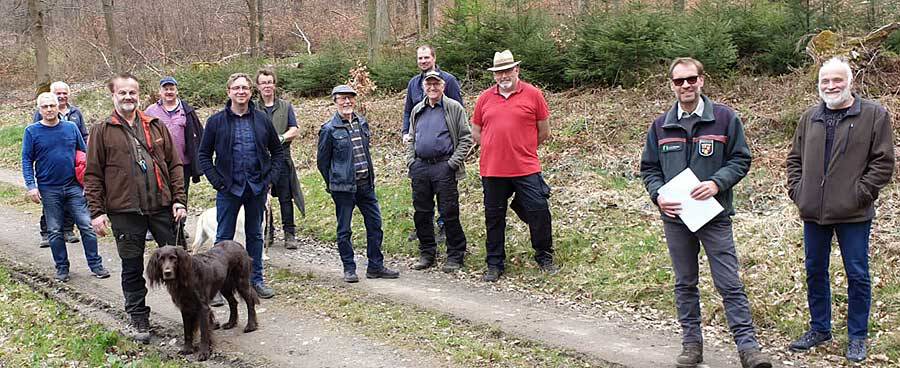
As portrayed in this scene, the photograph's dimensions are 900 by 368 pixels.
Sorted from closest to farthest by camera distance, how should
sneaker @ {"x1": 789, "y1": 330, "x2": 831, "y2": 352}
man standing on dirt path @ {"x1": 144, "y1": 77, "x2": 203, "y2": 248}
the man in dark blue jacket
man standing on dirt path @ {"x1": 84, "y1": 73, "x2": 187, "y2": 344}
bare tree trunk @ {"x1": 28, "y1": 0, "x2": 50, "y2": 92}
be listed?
sneaker @ {"x1": 789, "y1": 330, "x2": 831, "y2": 352}, man standing on dirt path @ {"x1": 84, "y1": 73, "x2": 187, "y2": 344}, the man in dark blue jacket, man standing on dirt path @ {"x1": 144, "y1": 77, "x2": 203, "y2": 248}, bare tree trunk @ {"x1": 28, "y1": 0, "x2": 50, "y2": 92}

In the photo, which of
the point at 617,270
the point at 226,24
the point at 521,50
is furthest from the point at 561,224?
the point at 226,24

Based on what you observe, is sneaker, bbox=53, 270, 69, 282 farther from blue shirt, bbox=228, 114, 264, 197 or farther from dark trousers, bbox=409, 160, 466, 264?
dark trousers, bbox=409, 160, 466, 264

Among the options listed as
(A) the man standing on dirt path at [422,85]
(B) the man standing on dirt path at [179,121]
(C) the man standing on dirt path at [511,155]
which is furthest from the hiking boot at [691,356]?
(B) the man standing on dirt path at [179,121]

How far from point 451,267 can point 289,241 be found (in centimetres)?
242

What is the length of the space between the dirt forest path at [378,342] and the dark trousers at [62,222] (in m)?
0.24

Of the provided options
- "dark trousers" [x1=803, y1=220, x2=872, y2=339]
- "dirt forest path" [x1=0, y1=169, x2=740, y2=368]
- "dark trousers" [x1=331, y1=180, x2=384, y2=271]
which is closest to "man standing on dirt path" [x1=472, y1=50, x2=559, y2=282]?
"dirt forest path" [x1=0, y1=169, x2=740, y2=368]

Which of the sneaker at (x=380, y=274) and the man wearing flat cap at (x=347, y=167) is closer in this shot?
the man wearing flat cap at (x=347, y=167)

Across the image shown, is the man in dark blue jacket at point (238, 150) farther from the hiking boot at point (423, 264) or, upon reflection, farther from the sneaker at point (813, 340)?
the sneaker at point (813, 340)

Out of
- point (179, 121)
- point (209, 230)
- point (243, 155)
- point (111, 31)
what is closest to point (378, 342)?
point (243, 155)

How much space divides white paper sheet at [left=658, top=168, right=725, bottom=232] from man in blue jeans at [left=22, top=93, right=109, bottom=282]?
6.12 metres

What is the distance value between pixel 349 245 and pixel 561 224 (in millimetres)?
2529

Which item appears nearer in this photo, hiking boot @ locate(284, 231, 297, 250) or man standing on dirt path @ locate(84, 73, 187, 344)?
man standing on dirt path @ locate(84, 73, 187, 344)

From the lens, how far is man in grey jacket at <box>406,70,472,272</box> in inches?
312

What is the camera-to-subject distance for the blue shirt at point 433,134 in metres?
7.92
